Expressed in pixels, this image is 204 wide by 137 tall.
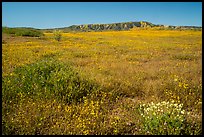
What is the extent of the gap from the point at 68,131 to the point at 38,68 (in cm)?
398

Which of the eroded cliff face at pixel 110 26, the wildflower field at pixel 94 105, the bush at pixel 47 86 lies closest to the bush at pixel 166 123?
the wildflower field at pixel 94 105

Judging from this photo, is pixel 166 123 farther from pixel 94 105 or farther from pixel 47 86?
pixel 47 86

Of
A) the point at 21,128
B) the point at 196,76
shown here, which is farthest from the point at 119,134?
the point at 196,76

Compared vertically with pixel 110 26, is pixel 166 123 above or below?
below

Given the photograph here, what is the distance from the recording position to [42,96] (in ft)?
22.3

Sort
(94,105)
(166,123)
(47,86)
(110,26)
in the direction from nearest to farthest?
(166,123), (94,105), (47,86), (110,26)

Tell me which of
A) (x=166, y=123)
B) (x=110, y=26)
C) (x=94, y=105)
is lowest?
(x=94, y=105)

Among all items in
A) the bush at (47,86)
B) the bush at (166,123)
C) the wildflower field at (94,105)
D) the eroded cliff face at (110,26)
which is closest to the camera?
the bush at (166,123)

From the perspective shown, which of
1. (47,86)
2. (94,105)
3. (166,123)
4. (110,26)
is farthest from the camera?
(110,26)

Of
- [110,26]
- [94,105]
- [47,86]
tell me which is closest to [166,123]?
[94,105]

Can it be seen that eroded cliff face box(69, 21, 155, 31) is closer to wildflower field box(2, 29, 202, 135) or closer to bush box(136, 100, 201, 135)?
wildflower field box(2, 29, 202, 135)

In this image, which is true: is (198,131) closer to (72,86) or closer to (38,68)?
(72,86)

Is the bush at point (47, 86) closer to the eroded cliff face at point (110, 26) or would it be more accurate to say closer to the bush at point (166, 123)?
the bush at point (166, 123)

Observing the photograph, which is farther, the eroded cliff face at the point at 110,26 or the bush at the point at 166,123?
the eroded cliff face at the point at 110,26
